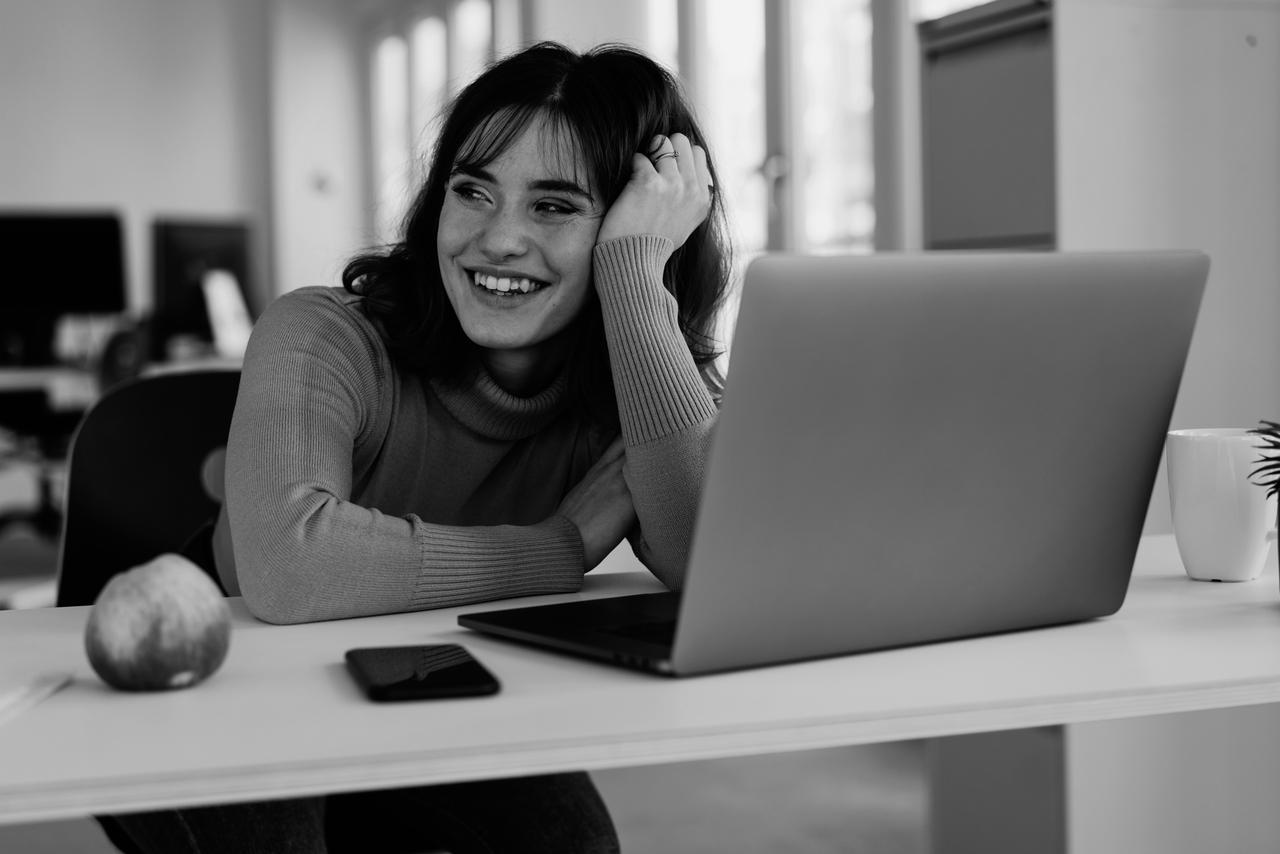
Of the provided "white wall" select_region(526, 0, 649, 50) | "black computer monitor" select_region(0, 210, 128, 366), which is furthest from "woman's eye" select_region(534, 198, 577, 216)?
"black computer monitor" select_region(0, 210, 128, 366)

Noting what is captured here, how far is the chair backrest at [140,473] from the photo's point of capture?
1552 mm

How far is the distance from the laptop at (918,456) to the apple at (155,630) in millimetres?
212

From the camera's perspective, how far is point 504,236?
4.32ft

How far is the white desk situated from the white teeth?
430 millimetres

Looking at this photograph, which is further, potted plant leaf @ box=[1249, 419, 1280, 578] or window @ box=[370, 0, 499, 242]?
window @ box=[370, 0, 499, 242]

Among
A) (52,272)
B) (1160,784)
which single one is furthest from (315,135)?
(1160,784)

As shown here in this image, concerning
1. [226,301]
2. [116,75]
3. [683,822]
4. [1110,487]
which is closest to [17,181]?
[116,75]

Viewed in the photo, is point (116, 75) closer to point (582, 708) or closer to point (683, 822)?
point (683, 822)

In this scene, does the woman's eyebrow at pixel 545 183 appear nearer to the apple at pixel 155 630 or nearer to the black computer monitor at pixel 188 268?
the apple at pixel 155 630

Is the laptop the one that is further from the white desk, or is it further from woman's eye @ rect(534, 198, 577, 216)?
woman's eye @ rect(534, 198, 577, 216)

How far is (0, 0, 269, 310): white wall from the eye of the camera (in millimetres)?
8289

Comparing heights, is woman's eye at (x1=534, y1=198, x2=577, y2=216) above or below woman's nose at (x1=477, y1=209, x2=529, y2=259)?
above

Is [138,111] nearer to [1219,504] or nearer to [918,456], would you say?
[1219,504]

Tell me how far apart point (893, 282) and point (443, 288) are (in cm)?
71
